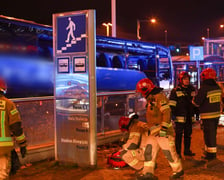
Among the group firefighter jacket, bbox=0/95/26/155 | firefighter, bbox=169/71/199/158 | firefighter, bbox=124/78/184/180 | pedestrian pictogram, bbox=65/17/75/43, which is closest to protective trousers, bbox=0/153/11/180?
firefighter jacket, bbox=0/95/26/155

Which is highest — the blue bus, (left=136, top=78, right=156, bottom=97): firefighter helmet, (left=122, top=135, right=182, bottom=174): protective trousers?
the blue bus

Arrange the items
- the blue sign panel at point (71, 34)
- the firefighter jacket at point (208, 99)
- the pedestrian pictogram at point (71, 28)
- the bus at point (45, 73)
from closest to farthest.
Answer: the blue sign panel at point (71, 34) → the pedestrian pictogram at point (71, 28) → the firefighter jacket at point (208, 99) → the bus at point (45, 73)

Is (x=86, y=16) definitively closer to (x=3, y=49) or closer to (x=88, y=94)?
(x=88, y=94)

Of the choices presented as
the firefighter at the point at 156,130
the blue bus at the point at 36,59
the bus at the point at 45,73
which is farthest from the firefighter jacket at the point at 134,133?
the blue bus at the point at 36,59

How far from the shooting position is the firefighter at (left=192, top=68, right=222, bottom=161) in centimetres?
761

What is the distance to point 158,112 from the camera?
5941 millimetres

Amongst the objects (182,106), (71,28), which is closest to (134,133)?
(182,106)

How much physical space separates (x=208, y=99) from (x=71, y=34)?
3.19m

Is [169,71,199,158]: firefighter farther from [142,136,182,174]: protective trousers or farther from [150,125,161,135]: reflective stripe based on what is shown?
[150,125,161,135]: reflective stripe

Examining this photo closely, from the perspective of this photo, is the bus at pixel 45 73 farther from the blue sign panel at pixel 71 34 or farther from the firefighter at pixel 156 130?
the firefighter at pixel 156 130

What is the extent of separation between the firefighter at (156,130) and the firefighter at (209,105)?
1.81 m

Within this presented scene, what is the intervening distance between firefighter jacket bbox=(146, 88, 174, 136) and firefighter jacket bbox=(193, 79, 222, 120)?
1879 millimetres

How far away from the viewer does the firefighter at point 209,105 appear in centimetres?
761

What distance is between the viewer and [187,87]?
8070 millimetres
